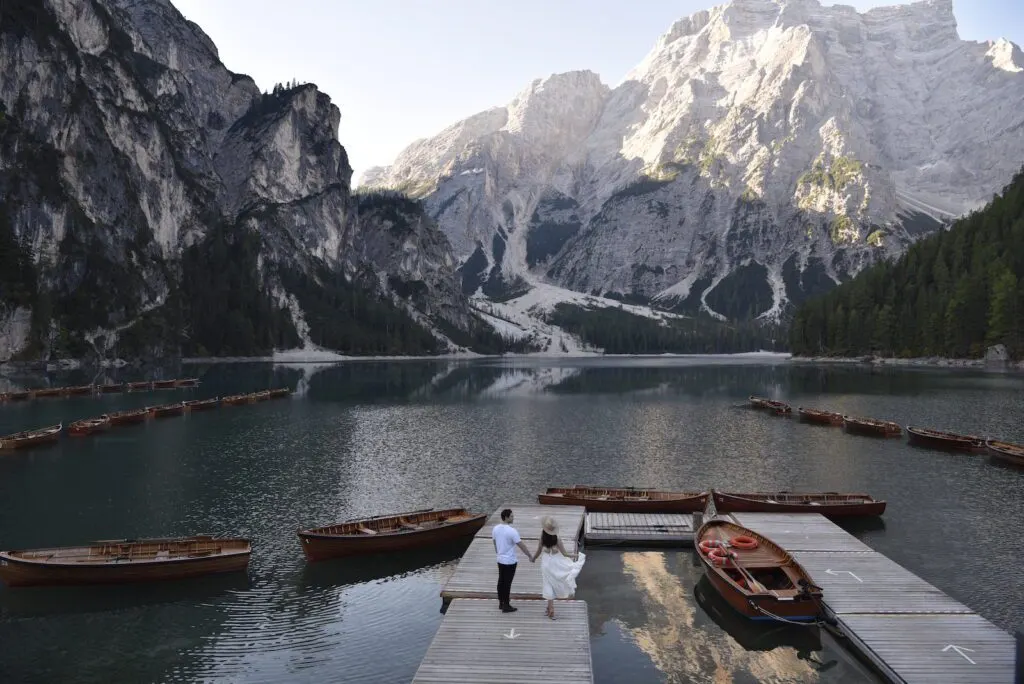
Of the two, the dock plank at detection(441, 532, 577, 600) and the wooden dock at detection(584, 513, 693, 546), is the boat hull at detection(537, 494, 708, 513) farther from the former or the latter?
the dock plank at detection(441, 532, 577, 600)

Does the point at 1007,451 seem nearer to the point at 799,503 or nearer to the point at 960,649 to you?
the point at 799,503

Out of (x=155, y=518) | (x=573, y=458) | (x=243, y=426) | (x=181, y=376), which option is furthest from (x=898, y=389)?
(x=181, y=376)

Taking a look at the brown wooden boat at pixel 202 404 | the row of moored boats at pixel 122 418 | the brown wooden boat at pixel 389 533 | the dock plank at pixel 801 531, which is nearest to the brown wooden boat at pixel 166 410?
the row of moored boats at pixel 122 418

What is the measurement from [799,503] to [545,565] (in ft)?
96.9

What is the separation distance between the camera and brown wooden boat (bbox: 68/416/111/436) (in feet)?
300

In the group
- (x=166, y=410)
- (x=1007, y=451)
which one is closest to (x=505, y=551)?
(x=1007, y=451)

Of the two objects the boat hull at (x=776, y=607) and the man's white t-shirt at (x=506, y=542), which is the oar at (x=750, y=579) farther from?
the man's white t-shirt at (x=506, y=542)

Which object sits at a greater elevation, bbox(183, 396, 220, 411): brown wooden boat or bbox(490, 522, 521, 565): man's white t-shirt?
bbox(490, 522, 521, 565): man's white t-shirt

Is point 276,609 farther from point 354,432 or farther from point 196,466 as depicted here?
point 354,432

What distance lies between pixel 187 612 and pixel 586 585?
2054 cm

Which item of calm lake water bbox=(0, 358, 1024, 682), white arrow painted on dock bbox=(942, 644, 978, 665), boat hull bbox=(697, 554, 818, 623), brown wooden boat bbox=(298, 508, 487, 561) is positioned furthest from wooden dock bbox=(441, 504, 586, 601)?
white arrow painted on dock bbox=(942, 644, 978, 665)

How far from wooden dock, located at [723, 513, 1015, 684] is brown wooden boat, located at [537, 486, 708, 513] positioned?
1126cm

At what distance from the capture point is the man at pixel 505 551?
26547mm

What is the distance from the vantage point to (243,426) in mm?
99375
